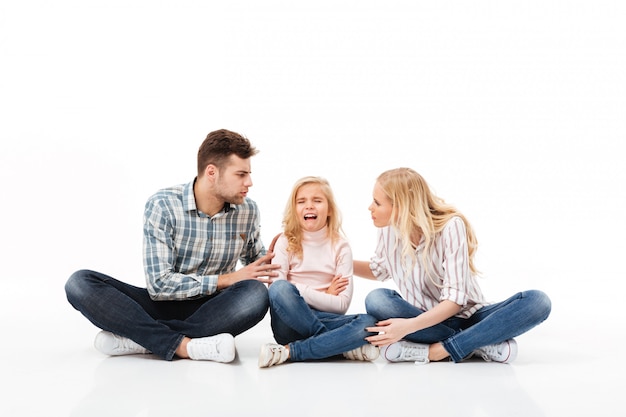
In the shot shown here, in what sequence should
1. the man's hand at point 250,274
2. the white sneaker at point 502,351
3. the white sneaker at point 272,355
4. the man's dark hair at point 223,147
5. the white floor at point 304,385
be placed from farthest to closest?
1. the man's dark hair at point 223,147
2. the man's hand at point 250,274
3. the white sneaker at point 502,351
4. the white sneaker at point 272,355
5. the white floor at point 304,385

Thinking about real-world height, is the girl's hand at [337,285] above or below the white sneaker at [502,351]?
above

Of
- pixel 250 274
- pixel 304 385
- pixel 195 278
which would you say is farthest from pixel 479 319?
pixel 195 278

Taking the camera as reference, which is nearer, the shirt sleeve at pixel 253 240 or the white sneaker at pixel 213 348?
the white sneaker at pixel 213 348

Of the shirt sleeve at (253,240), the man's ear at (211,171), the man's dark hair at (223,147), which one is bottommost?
the shirt sleeve at (253,240)

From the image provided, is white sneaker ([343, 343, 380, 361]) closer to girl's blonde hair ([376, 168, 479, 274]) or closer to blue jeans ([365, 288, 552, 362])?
blue jeans ([365, 288, 552, 362])

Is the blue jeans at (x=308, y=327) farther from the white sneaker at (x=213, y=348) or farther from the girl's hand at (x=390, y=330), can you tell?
the white sneaker at (x=213, y=348)

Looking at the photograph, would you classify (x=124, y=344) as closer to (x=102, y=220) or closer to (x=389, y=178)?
(x=389, y=178)

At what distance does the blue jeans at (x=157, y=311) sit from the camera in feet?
9.73

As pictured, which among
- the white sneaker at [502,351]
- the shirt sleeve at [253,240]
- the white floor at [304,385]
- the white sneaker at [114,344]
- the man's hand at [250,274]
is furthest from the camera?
the shirt sleeve at [253,240]

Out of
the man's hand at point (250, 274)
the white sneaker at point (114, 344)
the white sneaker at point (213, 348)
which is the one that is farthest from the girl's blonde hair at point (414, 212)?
the white sneaker at point (114, 344)

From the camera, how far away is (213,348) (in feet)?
9.60

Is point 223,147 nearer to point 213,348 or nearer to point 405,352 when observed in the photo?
point 213,348

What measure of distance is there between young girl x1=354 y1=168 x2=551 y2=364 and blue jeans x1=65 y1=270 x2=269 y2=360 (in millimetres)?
561

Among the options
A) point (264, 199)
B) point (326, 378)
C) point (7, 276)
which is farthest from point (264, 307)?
point (7, 276)
